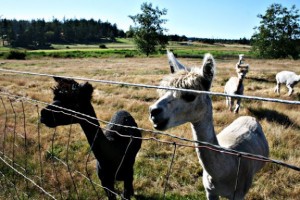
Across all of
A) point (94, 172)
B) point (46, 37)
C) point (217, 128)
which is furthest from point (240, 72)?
point (46, 37)

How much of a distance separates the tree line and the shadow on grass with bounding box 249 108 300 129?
9346cm

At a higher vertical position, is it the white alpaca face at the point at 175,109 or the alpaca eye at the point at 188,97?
the alpaca eye at the point at 188,97

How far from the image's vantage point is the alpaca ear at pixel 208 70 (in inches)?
100.0

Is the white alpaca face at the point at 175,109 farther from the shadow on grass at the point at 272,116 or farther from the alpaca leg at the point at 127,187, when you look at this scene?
the shadow on grass at the point at 272,116

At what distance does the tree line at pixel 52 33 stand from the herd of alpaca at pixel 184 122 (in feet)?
318

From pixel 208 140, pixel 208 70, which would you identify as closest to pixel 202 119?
pixel 208 140

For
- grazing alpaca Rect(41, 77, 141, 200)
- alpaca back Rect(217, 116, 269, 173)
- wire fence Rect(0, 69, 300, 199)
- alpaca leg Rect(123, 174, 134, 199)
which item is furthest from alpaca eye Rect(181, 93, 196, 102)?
alpaca leg Rect(123, 174, 134, 199)

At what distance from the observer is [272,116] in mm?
9180

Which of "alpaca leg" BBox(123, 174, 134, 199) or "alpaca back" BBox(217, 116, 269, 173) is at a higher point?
"alpaca back" BBox(217, 116, 269, 173)

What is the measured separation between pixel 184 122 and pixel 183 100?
0.71 ft

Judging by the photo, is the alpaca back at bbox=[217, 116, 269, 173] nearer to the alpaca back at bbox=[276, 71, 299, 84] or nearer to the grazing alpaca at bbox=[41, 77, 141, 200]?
the grazing alpaca at bbox=[41, 77, 141, 200]

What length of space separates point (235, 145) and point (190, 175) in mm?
1656

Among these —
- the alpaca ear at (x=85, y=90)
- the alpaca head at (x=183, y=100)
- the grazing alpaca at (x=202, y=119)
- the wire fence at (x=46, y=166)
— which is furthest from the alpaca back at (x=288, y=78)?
the alpaca head at (x=183, y=100)

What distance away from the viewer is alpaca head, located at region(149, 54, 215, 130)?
253 cm
